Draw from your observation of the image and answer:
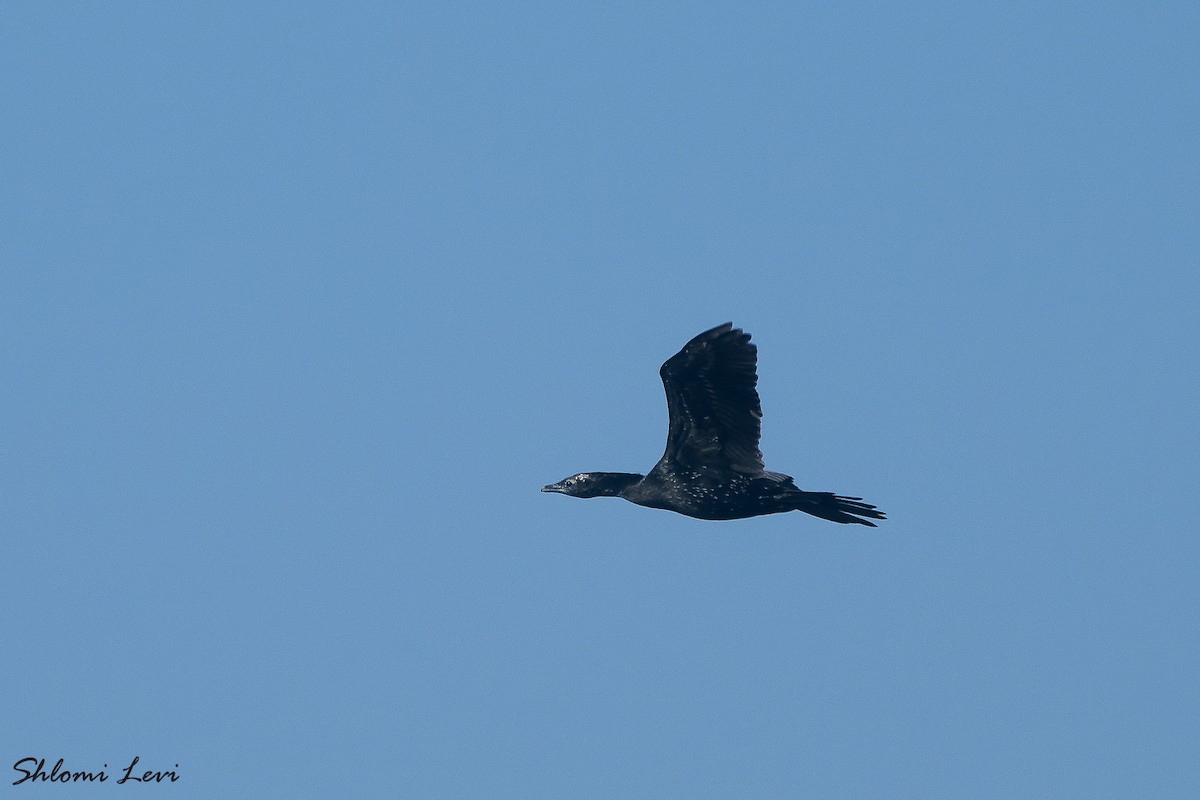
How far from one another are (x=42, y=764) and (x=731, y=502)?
905 cm

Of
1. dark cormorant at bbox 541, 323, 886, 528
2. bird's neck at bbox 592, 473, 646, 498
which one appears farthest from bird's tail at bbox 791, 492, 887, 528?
bird's neck at bbox 592, 473, 646, 498

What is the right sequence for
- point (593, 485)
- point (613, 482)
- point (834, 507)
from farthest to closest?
point (593, 485) → point (613, 482) → point (834, 507)

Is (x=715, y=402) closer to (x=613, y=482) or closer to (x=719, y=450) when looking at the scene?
(x=719, y=450)

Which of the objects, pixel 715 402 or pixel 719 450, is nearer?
pixel 715 402

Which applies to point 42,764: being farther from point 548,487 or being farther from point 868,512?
point 868,512

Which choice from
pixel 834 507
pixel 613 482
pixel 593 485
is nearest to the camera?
pixel 834 507

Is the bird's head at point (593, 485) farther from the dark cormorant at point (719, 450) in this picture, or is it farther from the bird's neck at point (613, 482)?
the dark cormorant at point (719, 450)

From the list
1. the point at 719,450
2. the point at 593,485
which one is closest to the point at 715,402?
the point at 719,450

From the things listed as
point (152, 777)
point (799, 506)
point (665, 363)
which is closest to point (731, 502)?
point (799, 506)

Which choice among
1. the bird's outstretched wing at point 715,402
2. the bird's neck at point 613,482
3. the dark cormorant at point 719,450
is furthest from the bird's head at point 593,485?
the bird's outstretched wing at point 715,402

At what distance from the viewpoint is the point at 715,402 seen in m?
20.2

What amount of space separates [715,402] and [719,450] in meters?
0.76

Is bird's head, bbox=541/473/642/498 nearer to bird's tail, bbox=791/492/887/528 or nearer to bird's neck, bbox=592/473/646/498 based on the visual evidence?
bird's neck, bbox=592/473/646/498

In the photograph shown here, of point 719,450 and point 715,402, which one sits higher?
point 715,402
